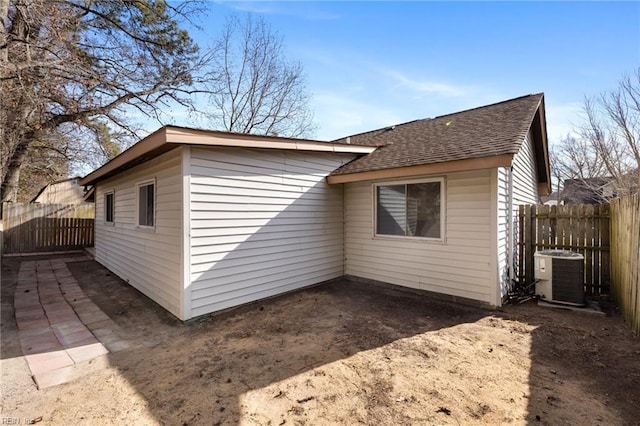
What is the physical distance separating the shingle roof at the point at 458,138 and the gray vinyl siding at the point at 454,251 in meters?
0.44

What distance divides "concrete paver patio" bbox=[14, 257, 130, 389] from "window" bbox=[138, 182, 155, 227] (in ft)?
5.69

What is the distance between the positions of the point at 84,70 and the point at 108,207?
377cm

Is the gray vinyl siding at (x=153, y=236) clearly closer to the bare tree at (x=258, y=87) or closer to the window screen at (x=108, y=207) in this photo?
the window screen at (x=108, y=207)

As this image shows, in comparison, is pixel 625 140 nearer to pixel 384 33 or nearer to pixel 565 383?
pixel 384 33

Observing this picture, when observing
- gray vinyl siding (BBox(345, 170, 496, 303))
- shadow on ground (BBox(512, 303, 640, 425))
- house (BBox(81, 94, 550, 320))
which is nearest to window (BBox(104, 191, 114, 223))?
house (BBox(81, 94, 550, 320))

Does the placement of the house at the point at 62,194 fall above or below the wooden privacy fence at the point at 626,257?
above

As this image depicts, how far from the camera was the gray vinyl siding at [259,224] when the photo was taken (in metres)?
4.62

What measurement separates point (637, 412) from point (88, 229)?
51.6 feet

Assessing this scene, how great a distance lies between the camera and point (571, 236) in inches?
226

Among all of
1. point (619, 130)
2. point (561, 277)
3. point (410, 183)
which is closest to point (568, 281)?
point (561, 277)

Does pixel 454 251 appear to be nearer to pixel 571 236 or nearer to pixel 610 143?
pixel 571 236

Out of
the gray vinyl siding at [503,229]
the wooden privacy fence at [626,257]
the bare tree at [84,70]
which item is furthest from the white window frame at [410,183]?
the bare tree at [84,70]

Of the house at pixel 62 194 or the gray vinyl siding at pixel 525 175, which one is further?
the house at pixel 62 194

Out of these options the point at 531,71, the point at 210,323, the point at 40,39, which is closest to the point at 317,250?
the point at 210,323
